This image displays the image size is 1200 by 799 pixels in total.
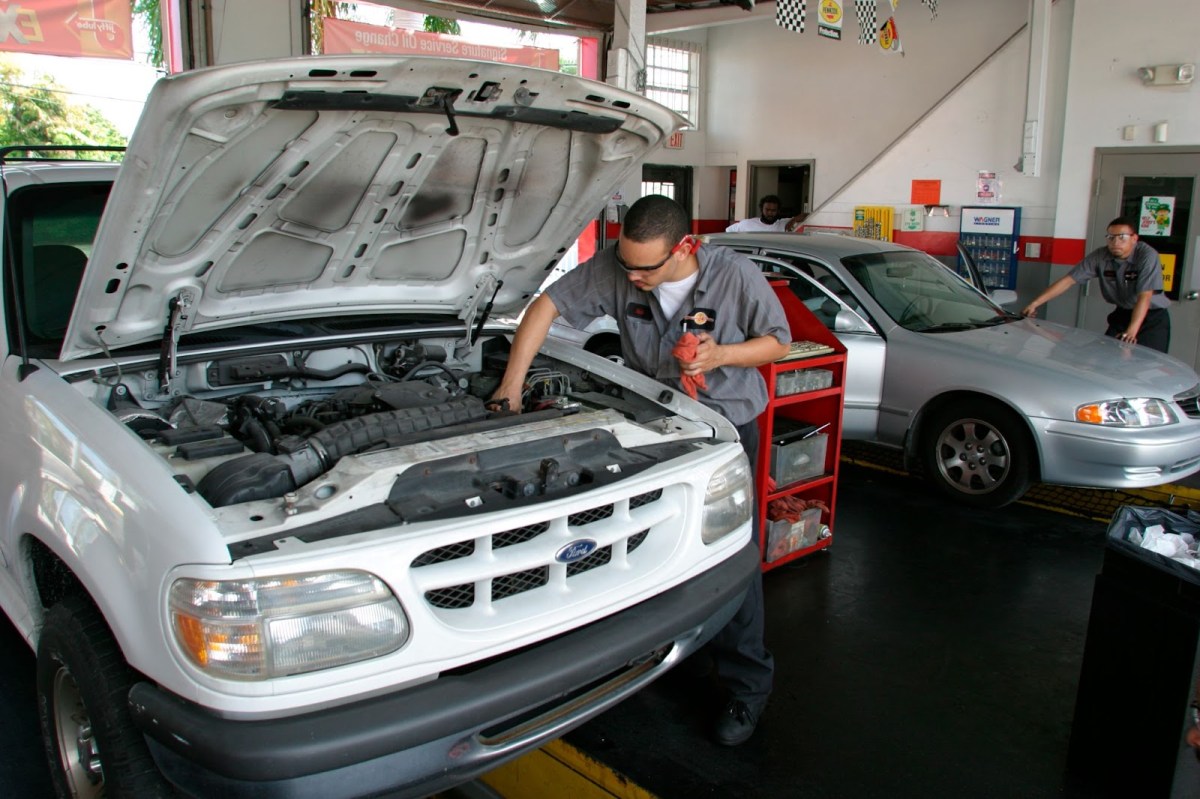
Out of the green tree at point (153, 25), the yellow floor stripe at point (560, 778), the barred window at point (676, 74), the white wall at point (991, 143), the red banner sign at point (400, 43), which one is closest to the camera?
the yellow floor stripe at point (560, 778)

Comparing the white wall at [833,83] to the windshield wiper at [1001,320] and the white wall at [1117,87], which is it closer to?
the white wall at [1117,87]

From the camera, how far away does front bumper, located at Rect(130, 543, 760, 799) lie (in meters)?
1.79

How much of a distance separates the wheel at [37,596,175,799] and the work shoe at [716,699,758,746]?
5.45 ft

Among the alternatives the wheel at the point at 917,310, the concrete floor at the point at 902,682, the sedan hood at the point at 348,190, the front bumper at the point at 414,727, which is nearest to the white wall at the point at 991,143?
the wheel at the point at 917,310

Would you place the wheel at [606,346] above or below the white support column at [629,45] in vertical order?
below

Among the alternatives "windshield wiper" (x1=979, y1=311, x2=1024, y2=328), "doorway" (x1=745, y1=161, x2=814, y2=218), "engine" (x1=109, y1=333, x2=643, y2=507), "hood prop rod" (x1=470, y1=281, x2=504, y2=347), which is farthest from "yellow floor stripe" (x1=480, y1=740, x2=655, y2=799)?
"doorway" (x1=745, y1=161, x2=814, y2=218)

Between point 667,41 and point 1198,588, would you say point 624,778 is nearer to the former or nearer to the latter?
point 1198,588

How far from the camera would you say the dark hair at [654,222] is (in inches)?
113

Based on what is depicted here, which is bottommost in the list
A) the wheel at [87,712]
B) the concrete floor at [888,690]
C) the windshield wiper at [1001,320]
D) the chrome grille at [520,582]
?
the concrete floor at [888,690]

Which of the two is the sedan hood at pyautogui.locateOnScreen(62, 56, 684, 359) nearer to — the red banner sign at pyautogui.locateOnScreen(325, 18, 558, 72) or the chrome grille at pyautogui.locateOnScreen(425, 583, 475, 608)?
the chrome grille at pyautogui.locateOnScreen(425, 583, 475, 608)

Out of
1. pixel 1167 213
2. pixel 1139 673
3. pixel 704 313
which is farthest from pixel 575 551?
pixel 1167 213

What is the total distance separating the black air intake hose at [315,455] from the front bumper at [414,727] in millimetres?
465

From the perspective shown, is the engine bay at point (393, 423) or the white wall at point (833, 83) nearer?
the engine bay at point (393, 423)

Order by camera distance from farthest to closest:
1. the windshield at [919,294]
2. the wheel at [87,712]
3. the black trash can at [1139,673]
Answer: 1. the windshield at [919,294]
2. the black trash can at [1139,673]
3. the wheel at [87,712]
